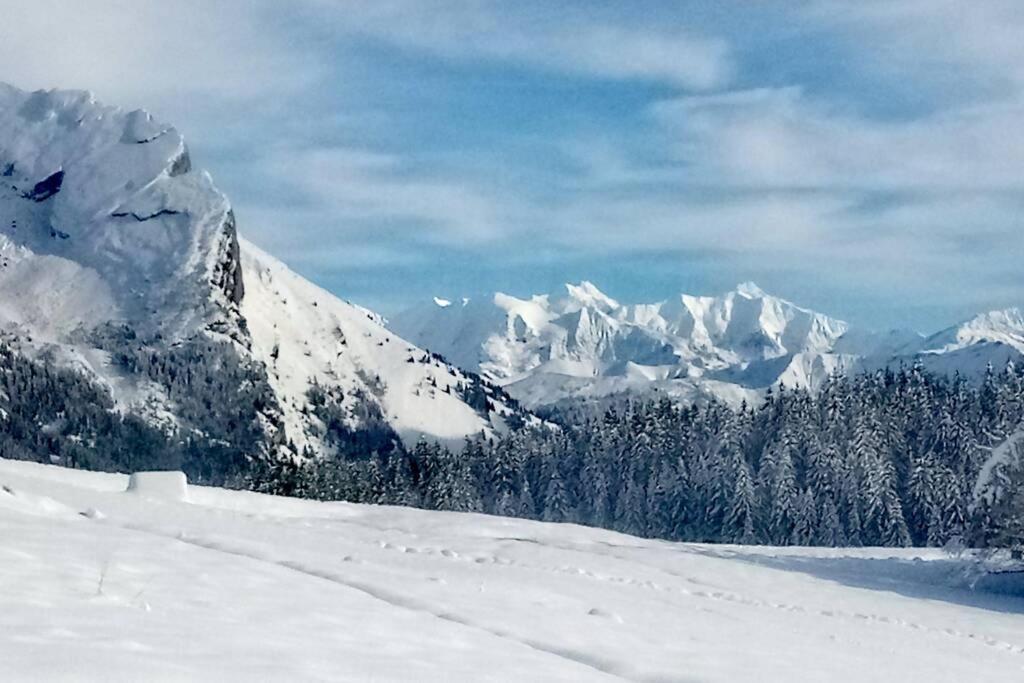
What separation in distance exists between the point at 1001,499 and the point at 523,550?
16.3 metres

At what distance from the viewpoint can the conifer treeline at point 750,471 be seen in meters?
79.7

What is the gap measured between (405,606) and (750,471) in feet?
242

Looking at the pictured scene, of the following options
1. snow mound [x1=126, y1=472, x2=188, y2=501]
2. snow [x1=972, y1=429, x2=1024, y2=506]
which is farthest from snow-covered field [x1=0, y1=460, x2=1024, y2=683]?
snow [x1=972, y1=429, x2=1024, y2=506]

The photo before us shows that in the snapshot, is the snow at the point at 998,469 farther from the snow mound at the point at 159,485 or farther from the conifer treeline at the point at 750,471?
the conifer treeline at the point at 750,471

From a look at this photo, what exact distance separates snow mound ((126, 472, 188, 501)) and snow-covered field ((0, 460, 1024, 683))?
0.24 feet

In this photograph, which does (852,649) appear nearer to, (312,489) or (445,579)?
(445,579)

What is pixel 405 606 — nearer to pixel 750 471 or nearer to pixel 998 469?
pixel 998 469

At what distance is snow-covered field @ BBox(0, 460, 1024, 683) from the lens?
9766mm

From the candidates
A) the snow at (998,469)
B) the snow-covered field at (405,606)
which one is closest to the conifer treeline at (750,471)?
the snow at (998,469)

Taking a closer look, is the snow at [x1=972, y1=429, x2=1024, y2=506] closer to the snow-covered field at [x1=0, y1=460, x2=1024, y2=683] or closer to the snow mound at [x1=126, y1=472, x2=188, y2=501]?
the snow-covered field at [x1=0, y1=460, x2=1024, y2=683]

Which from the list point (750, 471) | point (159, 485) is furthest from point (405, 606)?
point (750, 471)

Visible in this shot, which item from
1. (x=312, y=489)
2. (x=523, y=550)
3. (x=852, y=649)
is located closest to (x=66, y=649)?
(x=852, y=649)

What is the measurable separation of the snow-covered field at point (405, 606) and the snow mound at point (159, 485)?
0.07 metres

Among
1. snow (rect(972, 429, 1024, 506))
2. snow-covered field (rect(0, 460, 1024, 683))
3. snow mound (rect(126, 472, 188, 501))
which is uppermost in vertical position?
snow (rect(972, 429, 1024, 506))
